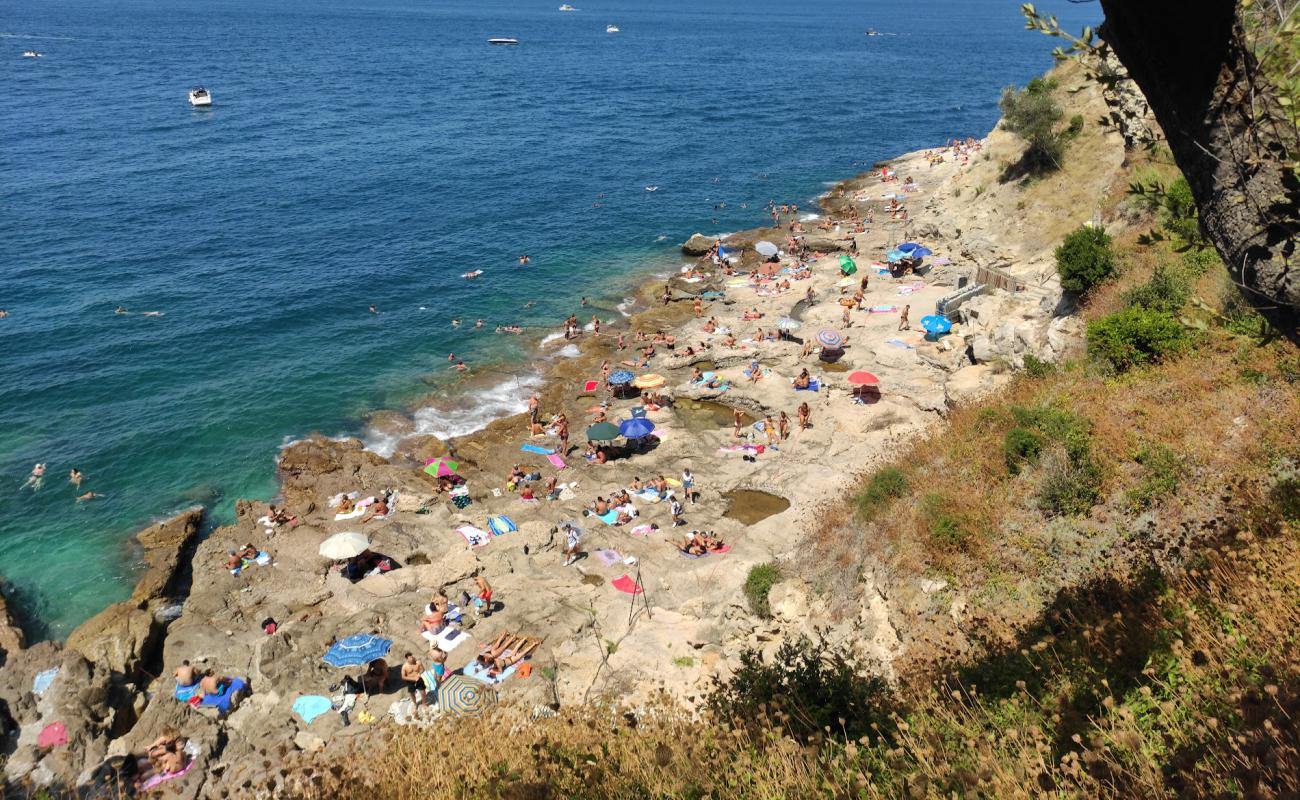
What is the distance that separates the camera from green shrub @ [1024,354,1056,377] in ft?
65.3

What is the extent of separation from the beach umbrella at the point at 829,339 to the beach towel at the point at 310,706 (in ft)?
80.6

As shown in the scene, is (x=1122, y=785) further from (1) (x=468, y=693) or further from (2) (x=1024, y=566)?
(1) (x=468, y=693)

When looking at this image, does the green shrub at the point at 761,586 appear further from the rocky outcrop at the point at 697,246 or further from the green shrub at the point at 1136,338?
the rocky outcrop at the point at 697,246

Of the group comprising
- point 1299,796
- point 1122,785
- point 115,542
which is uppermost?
point 1299,796

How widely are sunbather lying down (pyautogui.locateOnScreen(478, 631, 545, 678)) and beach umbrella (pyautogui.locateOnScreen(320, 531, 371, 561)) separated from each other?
6991mm

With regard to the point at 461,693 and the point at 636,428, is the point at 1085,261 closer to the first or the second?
the point at 636,428

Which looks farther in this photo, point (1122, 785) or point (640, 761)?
point (640, 761)

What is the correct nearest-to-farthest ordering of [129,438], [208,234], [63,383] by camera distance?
[129,438]
[63,383]
[208,234]

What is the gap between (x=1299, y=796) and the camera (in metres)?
4.64

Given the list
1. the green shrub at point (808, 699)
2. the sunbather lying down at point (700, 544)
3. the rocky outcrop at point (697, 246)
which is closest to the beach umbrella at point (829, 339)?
the sunbather lying down at point (700, 544)

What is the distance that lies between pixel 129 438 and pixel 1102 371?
121ft

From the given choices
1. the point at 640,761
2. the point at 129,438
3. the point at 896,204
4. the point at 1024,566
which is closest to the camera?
the point at 640,761

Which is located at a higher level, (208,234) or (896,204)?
(896,204)

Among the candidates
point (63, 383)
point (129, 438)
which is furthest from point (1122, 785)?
point (63, 383)
